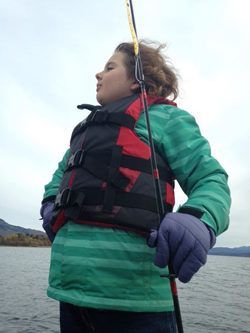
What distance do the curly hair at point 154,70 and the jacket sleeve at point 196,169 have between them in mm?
558

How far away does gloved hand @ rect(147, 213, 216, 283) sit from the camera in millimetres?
2029

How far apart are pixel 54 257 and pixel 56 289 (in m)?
0.28

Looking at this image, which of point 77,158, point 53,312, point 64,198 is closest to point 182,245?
point 64,198

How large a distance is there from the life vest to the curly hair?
1.55ft

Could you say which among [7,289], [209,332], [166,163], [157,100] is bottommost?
[7,289]

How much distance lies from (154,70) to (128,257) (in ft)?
6.40

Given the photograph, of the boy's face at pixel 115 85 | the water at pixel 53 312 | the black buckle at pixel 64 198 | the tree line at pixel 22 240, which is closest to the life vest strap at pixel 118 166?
the black buckle at pixel 64 198

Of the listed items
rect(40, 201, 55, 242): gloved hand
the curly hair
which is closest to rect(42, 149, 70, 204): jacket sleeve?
rect(40, 201, 55, 242): gloved hand

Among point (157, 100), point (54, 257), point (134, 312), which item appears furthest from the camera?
point (157, 100)

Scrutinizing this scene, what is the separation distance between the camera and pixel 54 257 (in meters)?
2.79

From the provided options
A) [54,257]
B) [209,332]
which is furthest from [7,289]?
[54,257]

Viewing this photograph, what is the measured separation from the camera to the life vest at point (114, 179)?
8.45 ft

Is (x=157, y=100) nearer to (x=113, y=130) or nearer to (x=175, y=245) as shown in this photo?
(x=113, y=130)

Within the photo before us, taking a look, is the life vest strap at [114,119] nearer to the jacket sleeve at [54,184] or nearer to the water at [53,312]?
the jacket sleeve at [54,184]
